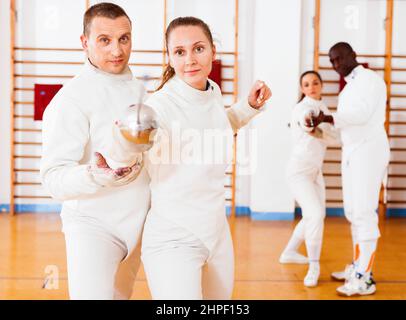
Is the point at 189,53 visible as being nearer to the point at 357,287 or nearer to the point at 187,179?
the point at 187,179

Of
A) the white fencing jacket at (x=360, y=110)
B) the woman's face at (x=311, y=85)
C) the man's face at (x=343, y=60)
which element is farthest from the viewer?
the woman's face at (x=311, y=85)

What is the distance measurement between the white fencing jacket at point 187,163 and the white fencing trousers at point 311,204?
88.3 inches

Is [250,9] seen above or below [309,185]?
above

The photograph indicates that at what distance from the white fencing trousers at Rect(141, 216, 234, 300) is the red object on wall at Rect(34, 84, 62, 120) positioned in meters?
4.51

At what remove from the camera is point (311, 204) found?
12.9 feet

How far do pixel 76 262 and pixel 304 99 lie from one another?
2.90 metres

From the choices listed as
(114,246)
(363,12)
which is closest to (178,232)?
(114,246)

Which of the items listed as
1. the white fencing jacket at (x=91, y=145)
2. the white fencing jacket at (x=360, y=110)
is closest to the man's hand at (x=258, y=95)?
the white fencing jacket at (x=91, y=145)

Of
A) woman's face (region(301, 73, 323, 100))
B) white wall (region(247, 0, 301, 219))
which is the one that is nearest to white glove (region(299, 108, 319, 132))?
woman's face (region(301, 73, 323, 100))

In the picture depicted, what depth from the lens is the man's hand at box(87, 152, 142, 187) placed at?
149cm

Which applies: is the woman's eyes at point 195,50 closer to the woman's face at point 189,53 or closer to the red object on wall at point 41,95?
the woman's face at point 189,53

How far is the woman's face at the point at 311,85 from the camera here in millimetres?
4160
